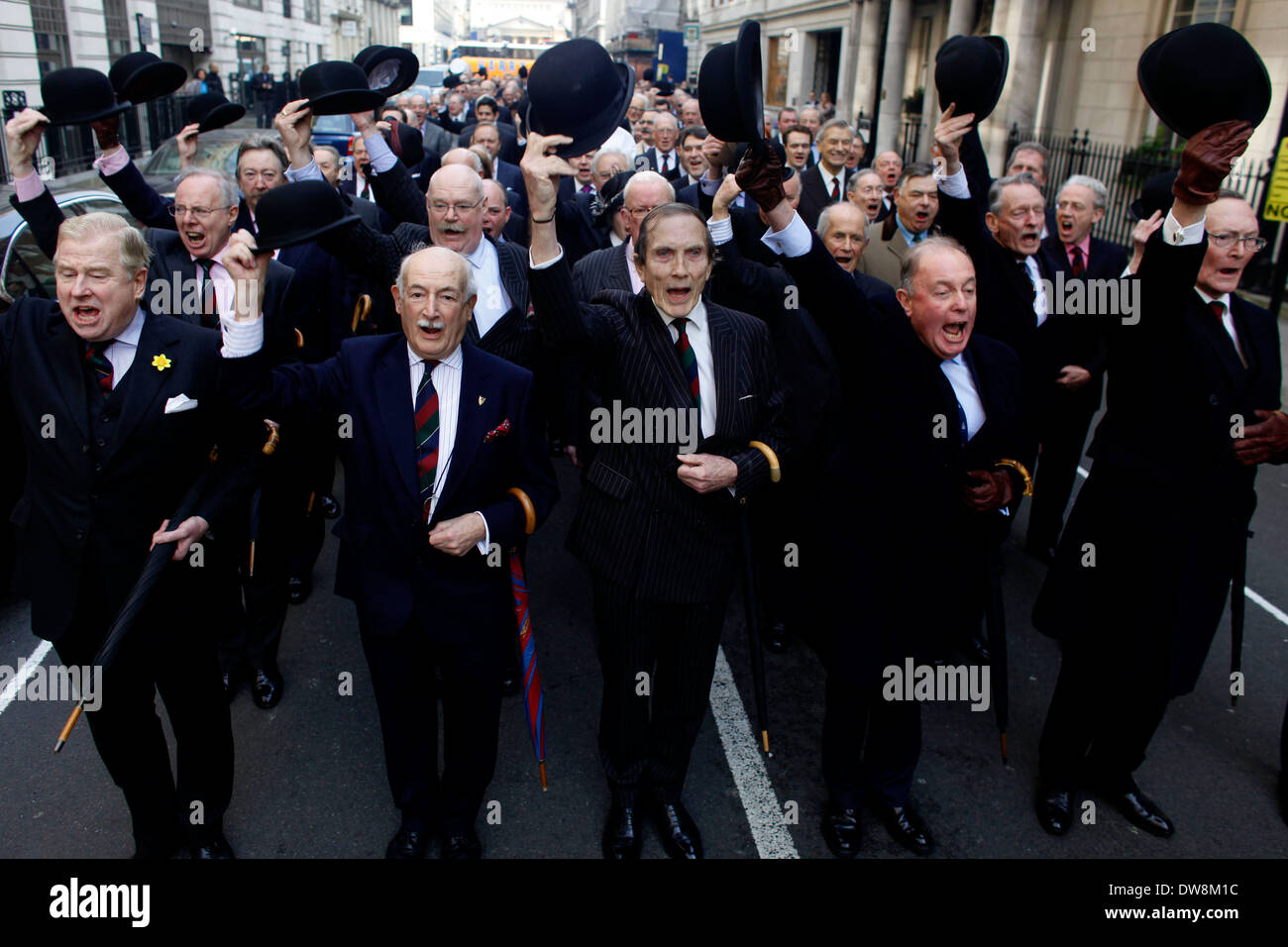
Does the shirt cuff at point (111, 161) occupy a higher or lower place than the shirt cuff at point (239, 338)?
higher

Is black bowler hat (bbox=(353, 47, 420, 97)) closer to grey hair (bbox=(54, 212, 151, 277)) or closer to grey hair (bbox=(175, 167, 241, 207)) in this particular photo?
grey hair (bbox=(175, 167, 241, 207))

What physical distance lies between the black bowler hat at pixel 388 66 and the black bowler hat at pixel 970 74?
2.64 metres

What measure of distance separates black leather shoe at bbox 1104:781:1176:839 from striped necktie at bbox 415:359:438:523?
114 inches

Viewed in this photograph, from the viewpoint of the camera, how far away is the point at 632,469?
3.38 metres

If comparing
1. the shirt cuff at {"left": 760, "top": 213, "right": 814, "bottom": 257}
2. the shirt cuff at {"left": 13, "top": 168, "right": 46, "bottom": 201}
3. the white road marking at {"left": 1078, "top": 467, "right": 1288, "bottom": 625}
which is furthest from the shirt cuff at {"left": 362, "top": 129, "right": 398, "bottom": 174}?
the white road marking at {"left": 1078, "top": 467, "right": 1288, "bottom": 625}

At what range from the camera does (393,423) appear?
3.04 meters

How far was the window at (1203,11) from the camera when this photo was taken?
1447 centimetres

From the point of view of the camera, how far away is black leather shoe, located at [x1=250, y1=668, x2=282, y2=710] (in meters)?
4.45

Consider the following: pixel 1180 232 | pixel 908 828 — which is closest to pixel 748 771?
pixel 908 828

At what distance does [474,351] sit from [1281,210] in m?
8.56

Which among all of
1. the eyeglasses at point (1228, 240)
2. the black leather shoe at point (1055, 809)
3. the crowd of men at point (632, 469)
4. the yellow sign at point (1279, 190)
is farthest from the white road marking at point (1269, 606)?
the yellow sign at point (1279, 190)

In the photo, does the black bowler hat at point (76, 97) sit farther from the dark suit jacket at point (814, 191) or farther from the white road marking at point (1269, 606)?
the white road marking at point (1269, 606)
